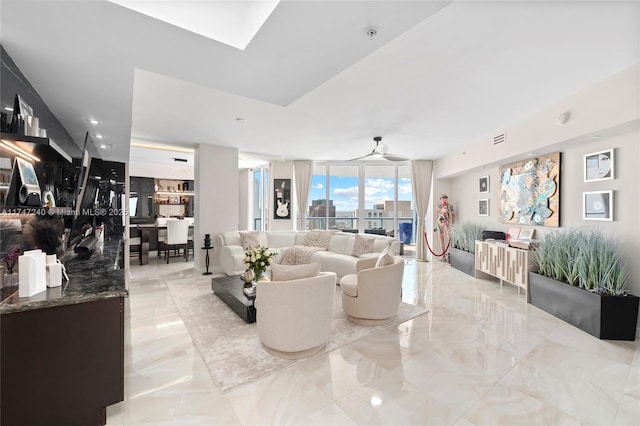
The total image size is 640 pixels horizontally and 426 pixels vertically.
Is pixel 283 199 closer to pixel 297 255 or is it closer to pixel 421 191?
pixel 297 255

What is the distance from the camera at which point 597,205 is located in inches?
137

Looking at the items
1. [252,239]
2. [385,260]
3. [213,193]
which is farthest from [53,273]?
[213,193]

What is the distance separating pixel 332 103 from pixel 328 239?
10.6 ft

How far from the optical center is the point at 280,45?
5.79 feet

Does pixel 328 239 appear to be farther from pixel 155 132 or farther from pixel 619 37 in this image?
pixel 619 37

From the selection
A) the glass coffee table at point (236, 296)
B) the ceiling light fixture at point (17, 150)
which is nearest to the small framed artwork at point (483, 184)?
the glass coffee table at point (236, 296)

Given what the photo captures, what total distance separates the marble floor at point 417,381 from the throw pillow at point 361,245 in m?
1.97

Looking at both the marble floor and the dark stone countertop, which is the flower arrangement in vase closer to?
the marble floor

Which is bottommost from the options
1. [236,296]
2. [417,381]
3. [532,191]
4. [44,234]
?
[417,381]

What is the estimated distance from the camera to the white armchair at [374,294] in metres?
3.06

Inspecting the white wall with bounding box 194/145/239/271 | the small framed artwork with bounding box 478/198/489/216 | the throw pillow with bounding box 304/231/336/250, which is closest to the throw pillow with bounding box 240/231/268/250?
the white wall with bounding box 194/145/239/271

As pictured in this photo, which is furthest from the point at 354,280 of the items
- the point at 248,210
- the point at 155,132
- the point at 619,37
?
the point at 248,210

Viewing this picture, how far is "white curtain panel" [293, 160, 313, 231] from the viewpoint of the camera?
300 inches

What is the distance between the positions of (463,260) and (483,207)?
131cm
